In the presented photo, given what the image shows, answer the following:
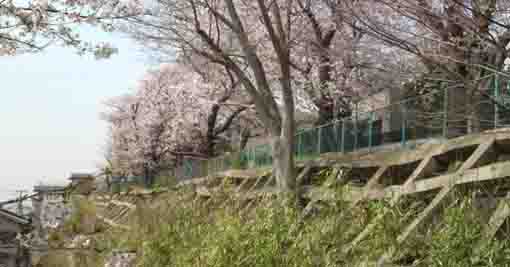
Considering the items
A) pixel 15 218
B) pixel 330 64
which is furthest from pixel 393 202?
pixel 330 64

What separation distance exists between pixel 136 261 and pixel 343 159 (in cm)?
403

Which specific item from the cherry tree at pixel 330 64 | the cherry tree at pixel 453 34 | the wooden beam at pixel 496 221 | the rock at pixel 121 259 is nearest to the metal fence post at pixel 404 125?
the cherry tree at pixel 453 34

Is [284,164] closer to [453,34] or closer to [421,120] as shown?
[421,120]

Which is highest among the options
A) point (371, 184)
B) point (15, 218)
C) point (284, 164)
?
point (284, 164)

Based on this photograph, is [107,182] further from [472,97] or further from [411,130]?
[472,97]

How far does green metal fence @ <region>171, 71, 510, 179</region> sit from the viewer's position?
31.8ft

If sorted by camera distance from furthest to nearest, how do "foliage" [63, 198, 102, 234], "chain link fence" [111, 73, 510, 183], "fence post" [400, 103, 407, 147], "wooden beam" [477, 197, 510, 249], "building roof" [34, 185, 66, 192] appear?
1. "building roof" [34, 185, 66, 192]
2. "foliage" [63, 198, 102, 234]
3. "fence post" [400, 103, 407, 147]
4. "chain link fence" [111, 73, 510, 183]
5. "wooden beam" [477, 197, 510, 249]

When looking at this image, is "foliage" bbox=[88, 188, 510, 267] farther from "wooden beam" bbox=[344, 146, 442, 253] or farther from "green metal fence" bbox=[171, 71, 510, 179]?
"green metal fence" bbox=[171, 71, 510, 179]

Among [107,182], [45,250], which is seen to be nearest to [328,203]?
[45,250]

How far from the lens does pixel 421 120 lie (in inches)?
476

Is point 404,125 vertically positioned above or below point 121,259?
above

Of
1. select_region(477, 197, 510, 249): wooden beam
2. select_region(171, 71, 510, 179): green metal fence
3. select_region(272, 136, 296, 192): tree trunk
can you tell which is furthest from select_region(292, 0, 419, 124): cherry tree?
select_region(477, 197, 510, 249): wooden beam

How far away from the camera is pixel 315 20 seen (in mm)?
18938

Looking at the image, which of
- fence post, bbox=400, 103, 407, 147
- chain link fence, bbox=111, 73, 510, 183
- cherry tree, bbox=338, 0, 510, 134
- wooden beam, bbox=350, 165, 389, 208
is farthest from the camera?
fence post, bbox=400, 103, 407, 147
